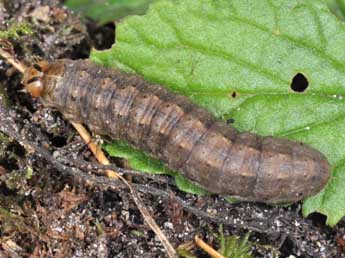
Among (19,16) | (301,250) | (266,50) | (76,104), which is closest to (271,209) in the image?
(301,250)

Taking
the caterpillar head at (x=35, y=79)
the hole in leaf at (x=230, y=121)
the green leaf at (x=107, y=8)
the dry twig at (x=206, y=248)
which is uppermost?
the green leaf at (x=107, y=8)

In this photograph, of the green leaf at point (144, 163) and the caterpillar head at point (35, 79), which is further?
the caterpillar head at point (35, 79)

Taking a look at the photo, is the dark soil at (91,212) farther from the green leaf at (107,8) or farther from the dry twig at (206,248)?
the green leaf at (107,8)

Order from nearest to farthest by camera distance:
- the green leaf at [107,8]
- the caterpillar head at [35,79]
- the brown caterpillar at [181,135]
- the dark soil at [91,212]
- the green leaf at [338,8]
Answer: the brown caterpillar at [181,135] < the dark soil at [91,212] < the caterpillar head at [35,79] < the green leaf at [338,8] < the green leaf at [107,8]

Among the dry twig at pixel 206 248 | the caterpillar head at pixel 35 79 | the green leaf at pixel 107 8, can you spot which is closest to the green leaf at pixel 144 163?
the dry twig at pixel 206 248

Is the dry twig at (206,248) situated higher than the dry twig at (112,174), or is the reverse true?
the dry twig at (112,174)

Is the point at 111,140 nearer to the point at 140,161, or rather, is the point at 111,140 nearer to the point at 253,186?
the point at 140,161
